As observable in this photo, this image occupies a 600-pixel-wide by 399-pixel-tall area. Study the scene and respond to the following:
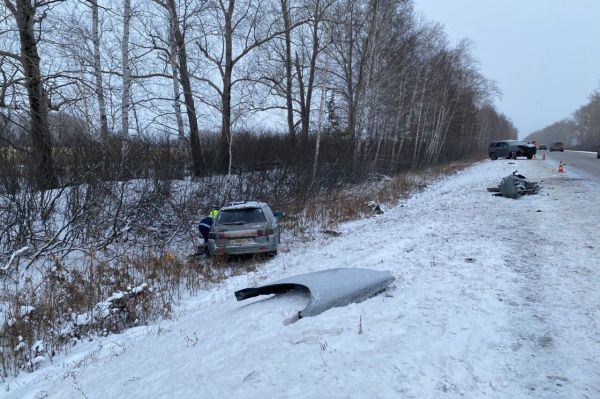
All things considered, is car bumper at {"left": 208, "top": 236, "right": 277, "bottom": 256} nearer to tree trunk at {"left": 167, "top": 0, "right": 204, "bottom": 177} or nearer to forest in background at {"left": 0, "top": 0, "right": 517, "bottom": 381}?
forest in background at {"left": 0, "top": 0, "right": 517, "bottom": 381}

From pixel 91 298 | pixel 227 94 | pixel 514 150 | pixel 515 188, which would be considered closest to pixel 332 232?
pixel 515 188

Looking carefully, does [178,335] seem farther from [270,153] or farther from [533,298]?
[270,153]

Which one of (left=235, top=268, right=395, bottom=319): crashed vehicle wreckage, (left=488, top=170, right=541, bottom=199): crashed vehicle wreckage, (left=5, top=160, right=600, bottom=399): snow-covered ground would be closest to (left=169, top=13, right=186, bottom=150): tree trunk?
(left=5, top=160, right=600, bottom=399): snow-covered ground

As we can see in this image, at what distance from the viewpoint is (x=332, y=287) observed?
4.91m

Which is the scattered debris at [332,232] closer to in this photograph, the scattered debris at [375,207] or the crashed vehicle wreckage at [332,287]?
the scattered debris at [375,207]

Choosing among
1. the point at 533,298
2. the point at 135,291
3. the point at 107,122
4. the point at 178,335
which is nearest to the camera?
the point at 533,298

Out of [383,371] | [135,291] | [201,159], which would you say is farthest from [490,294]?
[201,159]

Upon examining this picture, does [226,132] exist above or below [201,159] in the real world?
above

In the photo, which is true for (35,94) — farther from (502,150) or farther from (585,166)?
(502,150)

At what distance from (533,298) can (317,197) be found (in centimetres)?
1476

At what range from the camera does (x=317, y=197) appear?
64.0ft

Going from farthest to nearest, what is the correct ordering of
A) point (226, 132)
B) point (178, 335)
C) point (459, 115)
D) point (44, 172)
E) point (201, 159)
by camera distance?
point (459, 115), point (226, 132), point (201, 159), point (44, 172), point (178, 335)

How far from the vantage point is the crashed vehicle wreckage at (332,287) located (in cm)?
457

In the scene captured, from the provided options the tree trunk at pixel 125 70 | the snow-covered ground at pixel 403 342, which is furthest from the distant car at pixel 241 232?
the tree trunk at pixel 125 70
